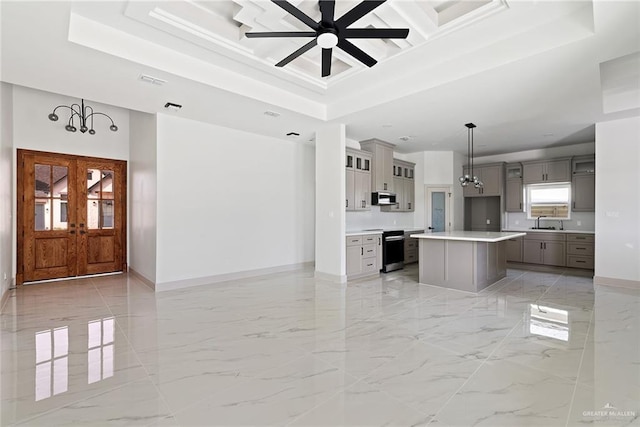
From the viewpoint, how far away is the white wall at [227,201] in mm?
5184

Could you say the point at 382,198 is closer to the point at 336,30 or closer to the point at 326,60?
the point at 326,60

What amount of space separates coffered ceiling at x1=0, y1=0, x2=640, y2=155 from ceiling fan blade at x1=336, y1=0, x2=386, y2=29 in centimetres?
59

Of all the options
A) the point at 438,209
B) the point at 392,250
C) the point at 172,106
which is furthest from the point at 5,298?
the point at 438,209

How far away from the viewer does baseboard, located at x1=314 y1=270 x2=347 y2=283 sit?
561 centimetres

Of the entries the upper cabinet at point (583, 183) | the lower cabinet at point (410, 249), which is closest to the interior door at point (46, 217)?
the lower cabinet at point (410, 249)

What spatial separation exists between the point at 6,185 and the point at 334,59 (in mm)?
5070

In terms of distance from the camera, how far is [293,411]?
6.48ft

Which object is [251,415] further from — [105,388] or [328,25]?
[328,25]

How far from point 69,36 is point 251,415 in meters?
3.61

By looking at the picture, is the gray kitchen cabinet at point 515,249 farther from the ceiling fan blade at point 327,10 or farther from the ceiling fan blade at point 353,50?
the ceiling fan blade at point 327,10

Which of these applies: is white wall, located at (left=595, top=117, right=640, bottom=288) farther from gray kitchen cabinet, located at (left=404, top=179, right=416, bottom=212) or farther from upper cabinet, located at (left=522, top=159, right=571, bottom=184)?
gray kitchen cabinet, located at (left=404, top=179, right=416, bottom=212)

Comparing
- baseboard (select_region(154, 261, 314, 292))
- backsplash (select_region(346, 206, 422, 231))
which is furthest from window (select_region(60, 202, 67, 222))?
backsplash (select_region(346, 206, 422, 231))

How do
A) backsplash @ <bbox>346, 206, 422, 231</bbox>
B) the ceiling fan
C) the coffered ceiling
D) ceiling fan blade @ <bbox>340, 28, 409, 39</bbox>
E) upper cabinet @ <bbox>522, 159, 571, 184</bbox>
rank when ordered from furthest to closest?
upper cabinet @ <bbox>522, 159, 571, 184</bbox> → backsplash @ <bbox>346, 206, 422, 231</bbox> → the coffered ceiling → ceiling fan blade @ <bbox>340, 28, 409, 39</bbox> → the ceiling fan

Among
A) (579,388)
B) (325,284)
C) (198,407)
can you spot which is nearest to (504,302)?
(579,388)
